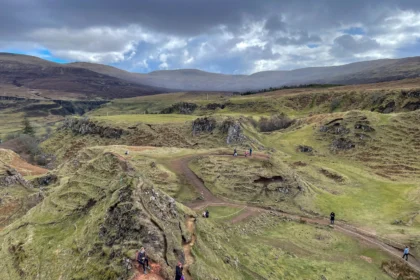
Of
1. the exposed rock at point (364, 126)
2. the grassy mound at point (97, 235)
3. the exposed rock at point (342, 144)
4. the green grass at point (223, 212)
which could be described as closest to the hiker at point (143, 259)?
the grassy mound at point (97, 235)

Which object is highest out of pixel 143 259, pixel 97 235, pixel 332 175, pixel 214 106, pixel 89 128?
pixel 143 259

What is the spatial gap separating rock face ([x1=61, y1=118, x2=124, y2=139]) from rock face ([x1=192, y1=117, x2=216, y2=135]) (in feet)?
88.3

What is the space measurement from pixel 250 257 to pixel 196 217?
21.8ft

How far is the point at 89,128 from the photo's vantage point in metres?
120

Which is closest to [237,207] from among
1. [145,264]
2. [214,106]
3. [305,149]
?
[145,264]

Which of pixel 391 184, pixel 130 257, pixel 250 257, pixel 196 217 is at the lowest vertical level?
pixel 391 184

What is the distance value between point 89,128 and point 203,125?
4628 cm

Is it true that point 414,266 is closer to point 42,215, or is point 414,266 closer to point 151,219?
point 151,219

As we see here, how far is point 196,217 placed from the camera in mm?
30797

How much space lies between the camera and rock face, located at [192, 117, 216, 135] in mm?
102062

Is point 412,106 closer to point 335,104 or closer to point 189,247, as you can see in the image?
point 335,104

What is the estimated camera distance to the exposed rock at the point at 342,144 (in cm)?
8600

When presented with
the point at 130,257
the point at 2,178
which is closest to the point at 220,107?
the point at 2,178

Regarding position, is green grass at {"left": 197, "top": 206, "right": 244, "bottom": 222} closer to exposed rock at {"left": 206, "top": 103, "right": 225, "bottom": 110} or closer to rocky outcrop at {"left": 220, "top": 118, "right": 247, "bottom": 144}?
rocky outcrop at {"left": 220, "top": 118, "right": 247, "bottom": 144}
